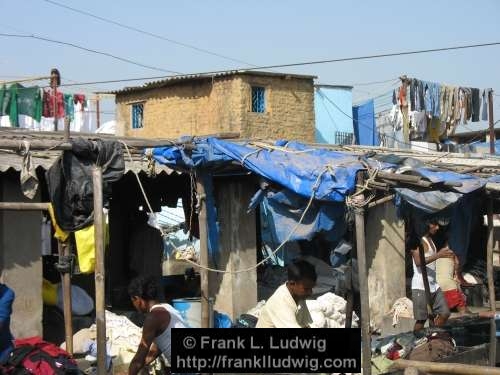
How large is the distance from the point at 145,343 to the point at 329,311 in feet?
14.2

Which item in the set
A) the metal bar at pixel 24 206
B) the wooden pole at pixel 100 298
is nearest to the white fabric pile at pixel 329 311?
the wooden pole at pixel 100 298

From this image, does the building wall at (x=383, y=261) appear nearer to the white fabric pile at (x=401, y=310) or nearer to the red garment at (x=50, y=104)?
the white fabric pile at (x=401, y=310)

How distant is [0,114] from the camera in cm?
1730

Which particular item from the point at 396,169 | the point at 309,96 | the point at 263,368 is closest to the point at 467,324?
the point at 396,169

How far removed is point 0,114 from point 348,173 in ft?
42.2

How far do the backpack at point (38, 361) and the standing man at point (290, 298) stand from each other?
1.59 m

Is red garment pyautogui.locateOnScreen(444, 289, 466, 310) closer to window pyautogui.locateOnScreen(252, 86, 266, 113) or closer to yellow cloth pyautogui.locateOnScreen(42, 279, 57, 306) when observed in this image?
yellow cloth pyautogui.locateOnScreen(42, 279, 57, 306)

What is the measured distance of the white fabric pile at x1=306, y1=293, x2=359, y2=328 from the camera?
9.42m

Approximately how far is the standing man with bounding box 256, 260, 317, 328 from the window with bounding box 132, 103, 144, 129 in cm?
1914

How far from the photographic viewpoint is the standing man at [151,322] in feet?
19.4

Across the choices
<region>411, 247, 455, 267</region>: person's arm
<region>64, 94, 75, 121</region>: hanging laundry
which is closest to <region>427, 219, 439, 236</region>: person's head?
<region>411, 247, 455, 267</region>: person's arm

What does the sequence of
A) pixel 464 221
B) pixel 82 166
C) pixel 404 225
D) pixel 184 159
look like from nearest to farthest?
pixel 82 166, pixel 184 159, pixel 464 221, pixel 404 225

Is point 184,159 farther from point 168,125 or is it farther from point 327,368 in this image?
point 168,125

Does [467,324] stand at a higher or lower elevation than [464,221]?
lower
